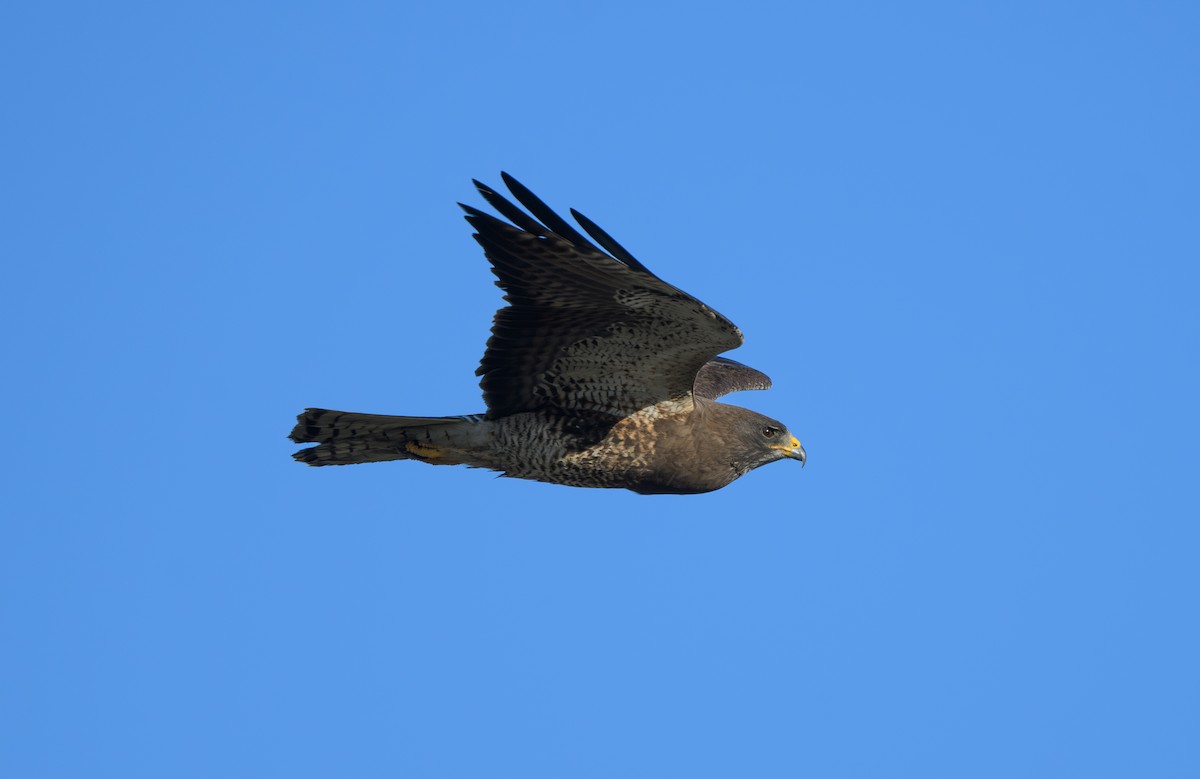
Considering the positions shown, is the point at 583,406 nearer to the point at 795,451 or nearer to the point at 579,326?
the point at 579,326

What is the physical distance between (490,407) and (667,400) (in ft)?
3.87

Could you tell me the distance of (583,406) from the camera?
936 centimetres

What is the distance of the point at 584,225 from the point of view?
7883 mm

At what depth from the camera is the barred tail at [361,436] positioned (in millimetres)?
9320

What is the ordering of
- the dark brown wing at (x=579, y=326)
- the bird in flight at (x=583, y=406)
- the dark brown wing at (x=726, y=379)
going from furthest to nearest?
the dark brown wing at (x=726, y=379) → the bird in flight at (x=583, y=406) → the dark brown wing at (x=579, y=326)

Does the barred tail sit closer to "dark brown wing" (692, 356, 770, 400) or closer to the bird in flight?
the bird in flight

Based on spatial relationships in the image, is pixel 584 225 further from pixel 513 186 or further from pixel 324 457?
pixel 324 457

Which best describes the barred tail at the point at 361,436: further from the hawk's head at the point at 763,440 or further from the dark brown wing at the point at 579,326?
the hawk's head at the point at 763,440

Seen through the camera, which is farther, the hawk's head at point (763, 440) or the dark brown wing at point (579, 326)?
the hawk's head at point (763, 440)

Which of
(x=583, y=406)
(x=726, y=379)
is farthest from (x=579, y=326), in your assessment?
(x=726, y=379)

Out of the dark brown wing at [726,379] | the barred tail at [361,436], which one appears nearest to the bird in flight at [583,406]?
the barred tail at [361,436]

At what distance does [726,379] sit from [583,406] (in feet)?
8.85

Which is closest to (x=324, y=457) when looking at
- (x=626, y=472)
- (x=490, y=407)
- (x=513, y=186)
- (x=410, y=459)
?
(x=410, y=459)

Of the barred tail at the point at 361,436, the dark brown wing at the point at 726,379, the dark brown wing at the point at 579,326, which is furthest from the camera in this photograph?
the dark brown wing at the point at 726,379
